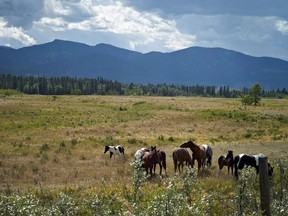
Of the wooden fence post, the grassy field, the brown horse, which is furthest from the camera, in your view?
the brown horse

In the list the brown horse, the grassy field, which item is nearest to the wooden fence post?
the grassy field

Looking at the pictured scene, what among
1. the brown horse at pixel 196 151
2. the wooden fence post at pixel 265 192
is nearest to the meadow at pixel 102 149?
the brown horse at pixel 196 151

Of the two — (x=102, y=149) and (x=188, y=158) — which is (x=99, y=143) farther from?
(x=188, y=158)

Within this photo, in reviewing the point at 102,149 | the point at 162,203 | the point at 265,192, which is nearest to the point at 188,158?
the point at 102,149

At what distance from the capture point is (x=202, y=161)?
87.0 ft

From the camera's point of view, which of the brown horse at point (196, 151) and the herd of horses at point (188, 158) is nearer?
the herd of horses at point (188, 158)

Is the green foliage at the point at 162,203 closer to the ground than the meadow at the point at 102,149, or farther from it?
farther from it

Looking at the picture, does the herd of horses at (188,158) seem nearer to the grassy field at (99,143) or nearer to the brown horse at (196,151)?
the brown horse at (196,151)

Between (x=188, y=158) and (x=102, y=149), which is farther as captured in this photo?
(x=102, y=149)

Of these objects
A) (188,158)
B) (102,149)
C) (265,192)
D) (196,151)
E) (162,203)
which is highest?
(162,203)

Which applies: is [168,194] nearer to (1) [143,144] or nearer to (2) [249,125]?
(1) [143,144]

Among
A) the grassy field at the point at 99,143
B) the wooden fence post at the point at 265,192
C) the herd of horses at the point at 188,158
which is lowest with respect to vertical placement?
the grassy field at the point at 99,143

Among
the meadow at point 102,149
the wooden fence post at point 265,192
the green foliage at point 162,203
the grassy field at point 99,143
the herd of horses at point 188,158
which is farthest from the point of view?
the grassy field at point 99,143

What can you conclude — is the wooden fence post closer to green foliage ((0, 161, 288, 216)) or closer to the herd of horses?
green foliage ((0, 161, 288, 216))
